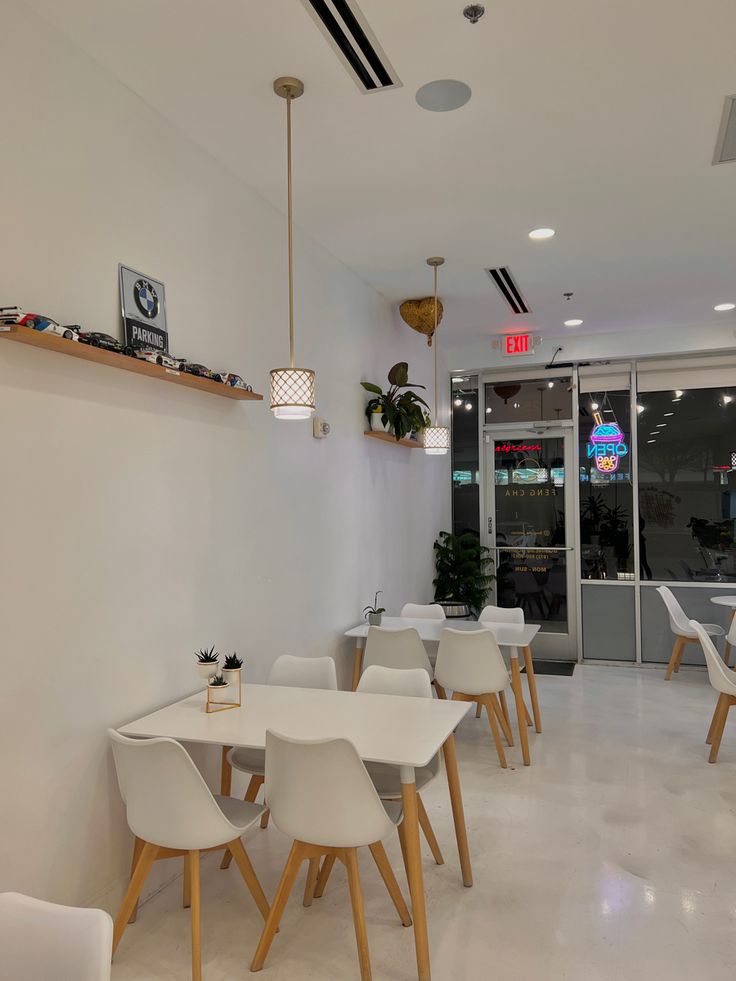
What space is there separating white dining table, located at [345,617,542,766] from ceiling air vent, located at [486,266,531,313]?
2.49m

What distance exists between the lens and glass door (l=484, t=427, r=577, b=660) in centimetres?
717

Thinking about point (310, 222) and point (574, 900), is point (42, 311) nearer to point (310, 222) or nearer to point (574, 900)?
point (310, 222)

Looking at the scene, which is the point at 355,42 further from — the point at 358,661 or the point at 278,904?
the point at 358,661

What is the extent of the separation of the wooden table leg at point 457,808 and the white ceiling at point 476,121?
2.60 metres

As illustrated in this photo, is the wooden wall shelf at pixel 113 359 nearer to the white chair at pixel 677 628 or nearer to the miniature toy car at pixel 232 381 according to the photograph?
the miniature toy car at pixel 232 381

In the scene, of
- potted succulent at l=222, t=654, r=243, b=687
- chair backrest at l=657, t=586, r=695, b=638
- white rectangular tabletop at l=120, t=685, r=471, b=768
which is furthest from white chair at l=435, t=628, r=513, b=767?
chair backrest at l=657, t=586, r=695, b=638

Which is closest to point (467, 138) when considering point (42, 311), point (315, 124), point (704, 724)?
point (315, 124)

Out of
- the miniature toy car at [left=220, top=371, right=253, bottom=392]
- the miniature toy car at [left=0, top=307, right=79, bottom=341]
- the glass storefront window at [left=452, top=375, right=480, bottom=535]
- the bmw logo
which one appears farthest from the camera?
the glass storefront window at [left=452, top=375, right=480, bottom=535]

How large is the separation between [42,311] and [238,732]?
64.3 inches

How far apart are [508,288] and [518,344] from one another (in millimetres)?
1365

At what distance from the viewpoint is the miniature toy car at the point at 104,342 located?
7.85 feet

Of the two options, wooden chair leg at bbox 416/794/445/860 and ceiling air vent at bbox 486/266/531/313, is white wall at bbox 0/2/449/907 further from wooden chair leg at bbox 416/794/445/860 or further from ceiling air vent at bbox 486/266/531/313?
ceiling air vent at bbox 486/266/531/313

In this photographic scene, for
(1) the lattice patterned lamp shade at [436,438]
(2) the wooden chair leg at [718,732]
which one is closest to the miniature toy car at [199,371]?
(1) the lattice patterned lamp shade at [436,438]

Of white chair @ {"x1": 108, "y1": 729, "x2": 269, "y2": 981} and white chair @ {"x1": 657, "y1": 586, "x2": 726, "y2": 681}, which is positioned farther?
white chair @ {"x1": 657, "y1": 586, "x2": 726, "y2": 681}
